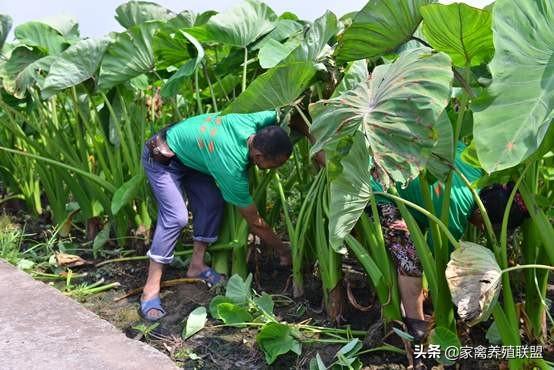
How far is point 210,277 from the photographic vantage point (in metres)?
2.72

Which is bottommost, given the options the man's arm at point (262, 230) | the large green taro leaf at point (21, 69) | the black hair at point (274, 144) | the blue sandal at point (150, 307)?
the blue sandal at point (150, 307)

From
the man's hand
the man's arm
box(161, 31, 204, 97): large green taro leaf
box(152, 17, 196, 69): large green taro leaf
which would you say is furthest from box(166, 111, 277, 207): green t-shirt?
box(152, 17, 196, 69): large green taro leaf

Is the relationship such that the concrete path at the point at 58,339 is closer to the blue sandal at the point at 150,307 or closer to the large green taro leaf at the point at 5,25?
the blue sandal at the point at 150,307

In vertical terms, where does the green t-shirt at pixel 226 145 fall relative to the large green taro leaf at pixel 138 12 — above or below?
below

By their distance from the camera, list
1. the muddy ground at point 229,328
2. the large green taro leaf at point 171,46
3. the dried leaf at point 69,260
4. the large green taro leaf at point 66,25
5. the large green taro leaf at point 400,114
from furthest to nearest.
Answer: the large green taro leaf at point 66,25 → the dried leaf at point 69,260 → the large green taro leaf at point 171,46 → the muddy ground at point 229,328 → the large green taro leaf at point 400,114

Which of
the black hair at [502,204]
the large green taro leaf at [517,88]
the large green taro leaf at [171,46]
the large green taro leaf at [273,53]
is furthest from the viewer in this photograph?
the large green taro leaf at [171,46]

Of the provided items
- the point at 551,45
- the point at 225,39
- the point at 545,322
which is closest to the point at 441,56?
the point at 551,45

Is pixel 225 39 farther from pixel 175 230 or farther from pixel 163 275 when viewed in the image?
pixel 163 275

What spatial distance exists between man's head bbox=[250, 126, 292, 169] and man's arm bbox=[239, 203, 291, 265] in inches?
9.7

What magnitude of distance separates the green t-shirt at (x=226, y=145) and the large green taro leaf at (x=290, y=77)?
251mm

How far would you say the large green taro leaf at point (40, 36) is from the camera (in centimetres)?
338

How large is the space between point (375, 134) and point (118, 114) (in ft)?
7.31

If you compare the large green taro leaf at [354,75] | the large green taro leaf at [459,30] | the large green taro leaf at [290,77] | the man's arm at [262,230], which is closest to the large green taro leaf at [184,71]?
the large green taro leaf at [290,77]

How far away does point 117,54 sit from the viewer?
286cm
